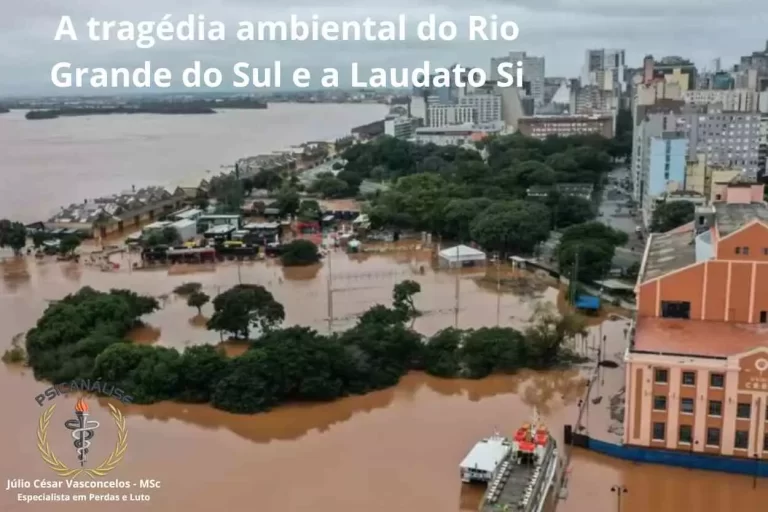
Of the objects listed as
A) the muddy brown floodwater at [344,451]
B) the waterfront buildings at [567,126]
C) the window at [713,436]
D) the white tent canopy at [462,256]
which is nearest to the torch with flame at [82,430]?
the muddy brown floodwater at [344,451]

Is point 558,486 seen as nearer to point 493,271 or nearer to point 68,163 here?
point 493,271

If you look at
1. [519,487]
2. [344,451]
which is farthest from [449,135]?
[519,487]

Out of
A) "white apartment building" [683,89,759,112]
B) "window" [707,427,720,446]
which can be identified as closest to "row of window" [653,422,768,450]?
"window" [707,427,720,446]

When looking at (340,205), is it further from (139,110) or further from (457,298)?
(139,110)

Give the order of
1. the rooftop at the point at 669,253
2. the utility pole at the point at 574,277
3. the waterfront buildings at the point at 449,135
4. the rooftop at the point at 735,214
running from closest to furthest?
the rooftop at the point at 735,214
the rooftop at the point at 669,253
the utility pole at the point at 574,277
the waterfront buildings at the point at 449,135

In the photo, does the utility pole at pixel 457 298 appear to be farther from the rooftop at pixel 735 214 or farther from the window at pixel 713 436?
the window at pixel 713 436

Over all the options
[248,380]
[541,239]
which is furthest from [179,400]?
[541,239]

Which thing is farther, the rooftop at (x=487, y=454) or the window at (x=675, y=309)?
the window at (x=675, y=309)
